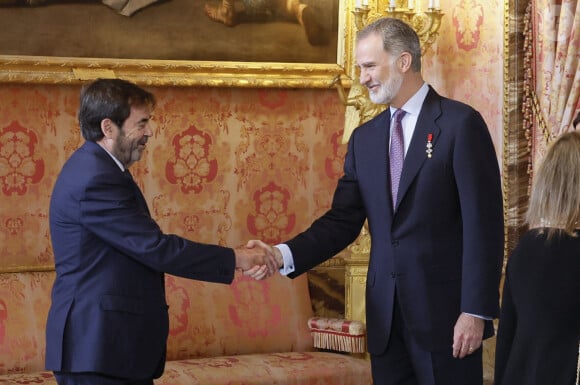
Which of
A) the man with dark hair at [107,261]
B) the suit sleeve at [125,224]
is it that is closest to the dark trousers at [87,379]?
the man with dark hair at [107,261]

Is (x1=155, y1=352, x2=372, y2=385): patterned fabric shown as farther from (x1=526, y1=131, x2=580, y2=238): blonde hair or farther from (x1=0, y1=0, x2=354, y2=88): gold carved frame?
(x1=526, y1=131, x2=580, y2=238): blonde hair

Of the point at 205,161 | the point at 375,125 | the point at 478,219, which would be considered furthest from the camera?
the point at 205,161

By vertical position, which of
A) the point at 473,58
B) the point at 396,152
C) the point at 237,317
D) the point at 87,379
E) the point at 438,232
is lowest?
the point at 237,317

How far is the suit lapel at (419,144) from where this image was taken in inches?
160

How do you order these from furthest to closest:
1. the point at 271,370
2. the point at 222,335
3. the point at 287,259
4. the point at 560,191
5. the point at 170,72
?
the point at 170,72, the point at 222,335, the point at 271,370, the point at 287,259, the point at 560,191

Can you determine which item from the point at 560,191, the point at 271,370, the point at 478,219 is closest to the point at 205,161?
the point at 271,370

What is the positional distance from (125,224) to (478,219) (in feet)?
4.21

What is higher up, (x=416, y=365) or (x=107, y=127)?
(x=107, y=127)

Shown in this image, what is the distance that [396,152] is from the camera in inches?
165

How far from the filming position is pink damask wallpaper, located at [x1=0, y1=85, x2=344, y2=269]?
20.2 ft

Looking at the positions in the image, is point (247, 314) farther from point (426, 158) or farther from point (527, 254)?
point (527, 254)

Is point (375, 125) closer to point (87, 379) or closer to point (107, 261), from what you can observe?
point (107, 261)

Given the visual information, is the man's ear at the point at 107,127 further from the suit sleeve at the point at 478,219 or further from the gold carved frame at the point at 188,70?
the gold carved frame at the point at 188,70

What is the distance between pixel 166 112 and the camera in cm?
650
